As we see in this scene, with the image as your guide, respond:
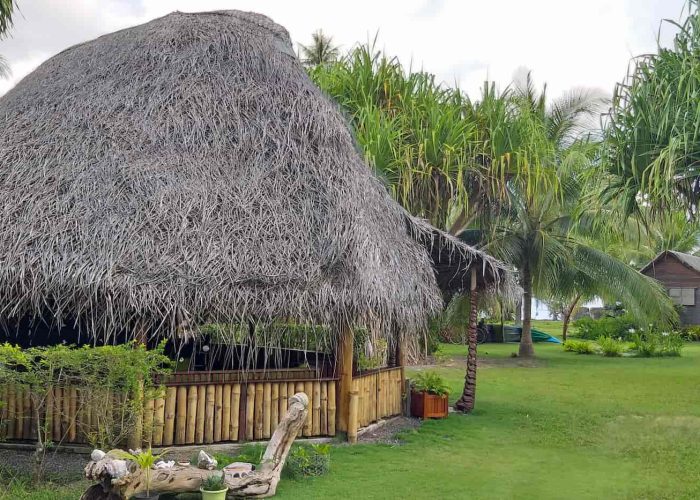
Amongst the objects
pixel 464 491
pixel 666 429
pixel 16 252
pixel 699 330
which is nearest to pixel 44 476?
pixel 16 252

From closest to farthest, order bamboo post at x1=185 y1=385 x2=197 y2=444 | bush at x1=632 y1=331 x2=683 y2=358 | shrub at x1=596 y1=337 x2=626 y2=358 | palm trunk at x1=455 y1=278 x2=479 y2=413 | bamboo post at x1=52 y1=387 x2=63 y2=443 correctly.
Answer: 1. bamboo post at x1=52 y1=387 x2=63 y2=443
2. bamboo post at x1=185 y1=385 x2=197 y2=444
3. palm trunk at x1=455 y1=278 x2=479 y2=413
4. bush at x1=632 y1=331 x2=683 y2=358
5. shrub at x1=596 y1=337 x2=626 y2=358

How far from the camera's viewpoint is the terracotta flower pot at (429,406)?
11.1 m

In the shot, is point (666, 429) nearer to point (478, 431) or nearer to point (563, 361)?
point (478, 431)

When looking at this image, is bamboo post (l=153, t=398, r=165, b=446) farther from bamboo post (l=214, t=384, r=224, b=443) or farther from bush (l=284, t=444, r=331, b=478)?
bush (l=284, t=444, r=331, b=478)

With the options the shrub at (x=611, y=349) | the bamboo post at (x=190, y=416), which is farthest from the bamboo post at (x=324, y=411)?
the shrub at (x=611, y=349)

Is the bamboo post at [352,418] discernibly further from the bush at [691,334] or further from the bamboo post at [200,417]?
the bush at [691,334]

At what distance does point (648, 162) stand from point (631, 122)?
26.9 inches

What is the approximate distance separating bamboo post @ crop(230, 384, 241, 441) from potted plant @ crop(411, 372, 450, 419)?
3.69 m

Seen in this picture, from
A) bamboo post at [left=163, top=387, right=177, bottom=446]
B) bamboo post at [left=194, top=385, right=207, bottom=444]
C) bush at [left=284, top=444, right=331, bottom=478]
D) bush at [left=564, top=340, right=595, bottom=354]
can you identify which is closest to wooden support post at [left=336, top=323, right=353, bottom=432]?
bush at [left=284, top=444, right=331, bottom=478]

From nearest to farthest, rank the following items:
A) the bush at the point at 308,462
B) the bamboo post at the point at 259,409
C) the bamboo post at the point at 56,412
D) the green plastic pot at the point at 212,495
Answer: the green plastic pot at the point at 212,495
the bush at the point at 308,462
the bamboo post at the point at 56,412
the bamboo post at the point at 259,409

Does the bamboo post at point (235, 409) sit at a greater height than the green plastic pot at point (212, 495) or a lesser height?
greater

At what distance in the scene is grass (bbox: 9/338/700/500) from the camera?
23.1ft

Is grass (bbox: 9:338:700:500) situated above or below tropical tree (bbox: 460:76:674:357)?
below

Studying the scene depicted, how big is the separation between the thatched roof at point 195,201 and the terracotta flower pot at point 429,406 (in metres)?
1.96
